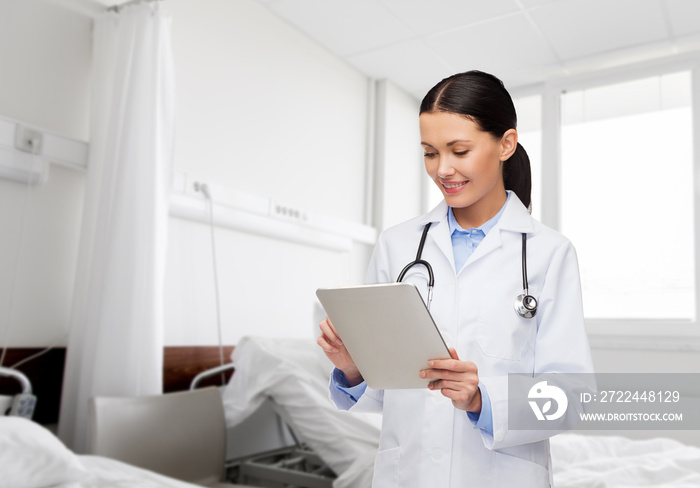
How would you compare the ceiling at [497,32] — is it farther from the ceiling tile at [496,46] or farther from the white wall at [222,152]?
the white wall at [222,152]

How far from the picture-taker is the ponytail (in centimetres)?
122

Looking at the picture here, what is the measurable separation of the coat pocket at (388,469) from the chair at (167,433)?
117 cm

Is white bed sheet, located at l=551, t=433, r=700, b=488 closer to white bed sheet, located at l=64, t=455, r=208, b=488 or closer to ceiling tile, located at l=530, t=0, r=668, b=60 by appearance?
white bed sheet, located at l=64, t=455, r=208, b=488

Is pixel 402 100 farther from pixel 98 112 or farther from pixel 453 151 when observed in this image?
pixel 453 151

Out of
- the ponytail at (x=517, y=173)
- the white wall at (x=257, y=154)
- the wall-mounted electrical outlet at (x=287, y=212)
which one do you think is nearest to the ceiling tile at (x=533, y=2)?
the white wall at (x=257, y=154)

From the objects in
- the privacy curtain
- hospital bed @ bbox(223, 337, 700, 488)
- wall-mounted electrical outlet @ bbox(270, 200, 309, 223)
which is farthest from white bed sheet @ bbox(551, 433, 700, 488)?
wall-mounted electrical outlet @ bbox(270, 200, 309, 223)

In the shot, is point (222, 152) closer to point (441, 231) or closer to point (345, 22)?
point (345, 22)

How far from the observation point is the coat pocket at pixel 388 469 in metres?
1.07

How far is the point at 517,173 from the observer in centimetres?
122

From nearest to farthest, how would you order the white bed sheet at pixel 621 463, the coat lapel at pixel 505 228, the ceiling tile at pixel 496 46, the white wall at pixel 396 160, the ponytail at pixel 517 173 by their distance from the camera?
1. the coat lapel at pixel 505 228
2. the ponytail at pixel 517 173
3. the white bed sheet at pixel 621 463
4. the ceiling tile at pixel 496 46
5. the white wall at pixel 396 160

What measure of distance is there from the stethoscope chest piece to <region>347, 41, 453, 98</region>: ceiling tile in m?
2.83

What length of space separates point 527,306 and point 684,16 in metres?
2.92

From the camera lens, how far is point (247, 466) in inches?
96.0
